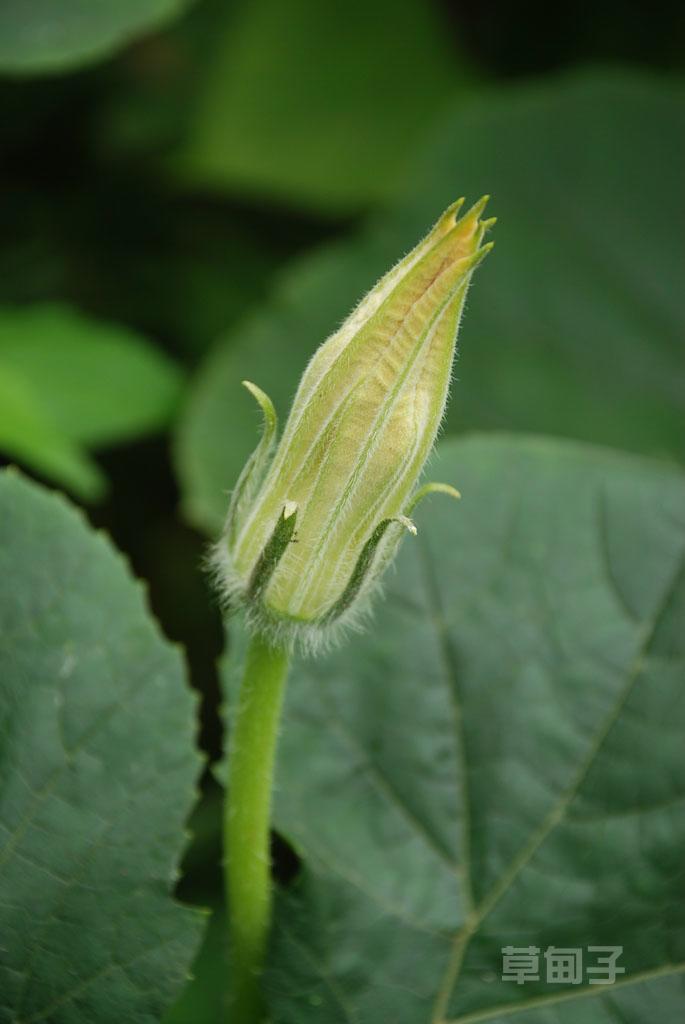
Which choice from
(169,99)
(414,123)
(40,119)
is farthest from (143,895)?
(414,123)

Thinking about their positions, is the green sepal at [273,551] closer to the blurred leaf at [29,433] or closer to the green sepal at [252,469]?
the green sepal at [252,469]

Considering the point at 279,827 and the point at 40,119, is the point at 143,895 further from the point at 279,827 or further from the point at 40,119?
the point at 40,119

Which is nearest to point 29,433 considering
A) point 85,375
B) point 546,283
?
point 85,375

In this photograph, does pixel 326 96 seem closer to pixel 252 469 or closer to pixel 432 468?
pixel 432 468

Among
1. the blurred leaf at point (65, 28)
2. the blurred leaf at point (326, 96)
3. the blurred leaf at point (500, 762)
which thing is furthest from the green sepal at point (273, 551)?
the blurred leaf at point (326, 96)

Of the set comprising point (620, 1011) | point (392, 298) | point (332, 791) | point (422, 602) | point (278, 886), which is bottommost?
point (620, 1011)
